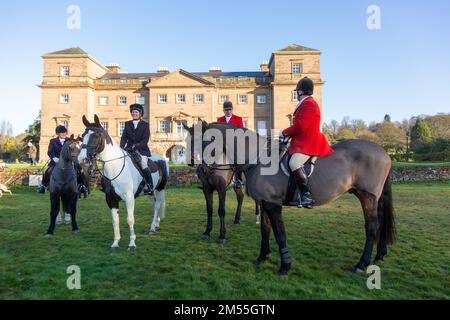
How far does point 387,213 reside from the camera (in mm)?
5238

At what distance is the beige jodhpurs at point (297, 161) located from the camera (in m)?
4.56

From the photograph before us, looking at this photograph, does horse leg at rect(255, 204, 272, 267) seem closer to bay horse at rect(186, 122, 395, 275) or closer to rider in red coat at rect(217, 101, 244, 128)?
bay horse at rect(186, 122, 395, 275)

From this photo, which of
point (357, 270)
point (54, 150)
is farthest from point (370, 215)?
point (54, 150)

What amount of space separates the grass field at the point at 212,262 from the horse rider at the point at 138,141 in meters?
1.45

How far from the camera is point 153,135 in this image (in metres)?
41.7

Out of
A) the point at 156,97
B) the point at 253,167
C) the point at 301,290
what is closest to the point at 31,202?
A: the point at 253,167

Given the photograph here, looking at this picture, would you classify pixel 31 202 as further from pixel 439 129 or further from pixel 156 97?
pixel 439 129

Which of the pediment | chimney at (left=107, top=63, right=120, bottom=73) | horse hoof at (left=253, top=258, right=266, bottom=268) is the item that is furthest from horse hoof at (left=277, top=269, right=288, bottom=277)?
chimney at (left=107, top=63, right=120, bottom=73)

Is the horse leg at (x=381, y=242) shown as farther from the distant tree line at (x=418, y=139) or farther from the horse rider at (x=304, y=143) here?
the distant tree line at (x=418, y=139)

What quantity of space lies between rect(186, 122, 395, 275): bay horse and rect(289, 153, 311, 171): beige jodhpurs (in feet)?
0.77

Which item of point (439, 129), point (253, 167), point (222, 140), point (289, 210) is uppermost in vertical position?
point (439, 129)

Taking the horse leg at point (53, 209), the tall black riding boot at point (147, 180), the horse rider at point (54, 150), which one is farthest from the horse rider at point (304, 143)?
the horse rider at point (54, 150)

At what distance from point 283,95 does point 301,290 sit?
137ft

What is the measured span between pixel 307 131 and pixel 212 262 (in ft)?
8.98
